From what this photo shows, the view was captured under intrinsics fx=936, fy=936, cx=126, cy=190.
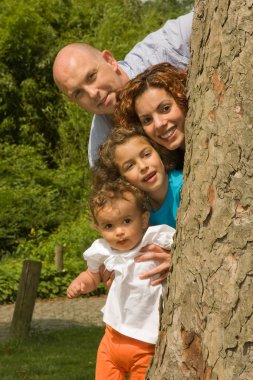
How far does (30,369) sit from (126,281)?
6.03 meters

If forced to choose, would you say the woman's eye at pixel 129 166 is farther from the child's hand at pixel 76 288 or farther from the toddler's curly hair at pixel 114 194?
the child's hand at pixel 76 288

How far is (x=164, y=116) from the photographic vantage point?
12.0 ft

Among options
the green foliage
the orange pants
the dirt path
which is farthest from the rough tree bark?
the green foliage

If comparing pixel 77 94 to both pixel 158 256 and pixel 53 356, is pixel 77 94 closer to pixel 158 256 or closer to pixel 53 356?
pixel 158 256

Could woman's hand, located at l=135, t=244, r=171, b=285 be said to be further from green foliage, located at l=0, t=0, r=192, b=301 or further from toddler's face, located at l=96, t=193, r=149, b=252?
green foliage, located at l=0, t=0, r=192, b=301

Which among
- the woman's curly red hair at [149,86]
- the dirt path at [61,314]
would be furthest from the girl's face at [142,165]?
the dirt path at [61,314]

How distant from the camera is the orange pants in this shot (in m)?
3.89

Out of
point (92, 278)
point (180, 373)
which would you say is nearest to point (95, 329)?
point (92, 278)

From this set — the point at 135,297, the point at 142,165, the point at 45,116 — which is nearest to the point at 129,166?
the point at 142,165

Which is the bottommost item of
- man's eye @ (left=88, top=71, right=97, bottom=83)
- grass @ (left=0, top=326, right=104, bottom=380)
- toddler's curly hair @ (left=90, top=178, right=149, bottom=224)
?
grass @ (left=0, top=326, right=104, bottom=380)

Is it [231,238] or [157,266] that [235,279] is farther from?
[157,266]

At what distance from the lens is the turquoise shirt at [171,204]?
376 cm

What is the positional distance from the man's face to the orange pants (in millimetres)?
955

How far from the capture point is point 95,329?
1231 cm
